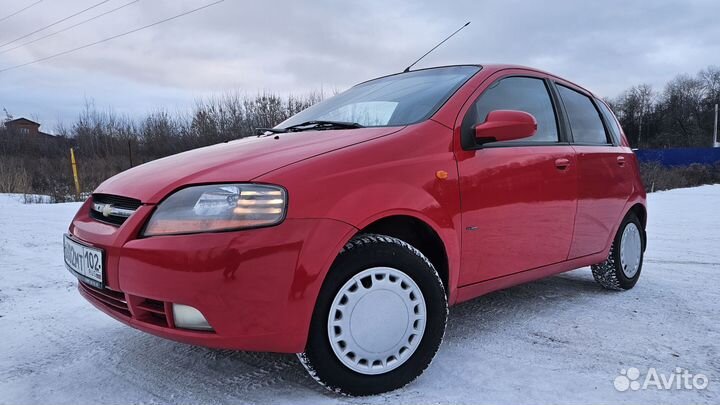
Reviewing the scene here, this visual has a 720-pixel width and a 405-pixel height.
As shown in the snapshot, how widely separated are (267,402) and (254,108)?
2540cm

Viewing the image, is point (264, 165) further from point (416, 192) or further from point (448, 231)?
point (448, 231)

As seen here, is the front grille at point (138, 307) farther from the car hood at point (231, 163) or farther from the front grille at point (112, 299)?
the car hood at point (231, 163)

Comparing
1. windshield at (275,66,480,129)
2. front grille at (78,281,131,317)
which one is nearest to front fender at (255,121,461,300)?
windshield at (275,66,480,129)

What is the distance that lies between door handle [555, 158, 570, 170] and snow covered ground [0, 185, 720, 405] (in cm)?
91

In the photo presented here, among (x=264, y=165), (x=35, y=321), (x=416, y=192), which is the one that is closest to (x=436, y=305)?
(x=416, y=192)

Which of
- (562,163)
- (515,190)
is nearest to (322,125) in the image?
(515,190)

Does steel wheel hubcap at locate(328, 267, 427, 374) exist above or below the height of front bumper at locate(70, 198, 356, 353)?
below

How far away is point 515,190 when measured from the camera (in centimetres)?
253

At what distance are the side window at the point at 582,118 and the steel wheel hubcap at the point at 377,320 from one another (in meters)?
1.83

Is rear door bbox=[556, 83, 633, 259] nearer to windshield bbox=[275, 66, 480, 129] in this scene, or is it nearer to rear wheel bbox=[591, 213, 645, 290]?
rear wheel bbox=[591, 213, 645, 290]

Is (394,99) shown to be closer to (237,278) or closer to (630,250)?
(237,278)

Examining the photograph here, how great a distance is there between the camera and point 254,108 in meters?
26.1

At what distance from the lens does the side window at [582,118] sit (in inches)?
128

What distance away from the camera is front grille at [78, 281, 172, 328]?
70.9 inches
